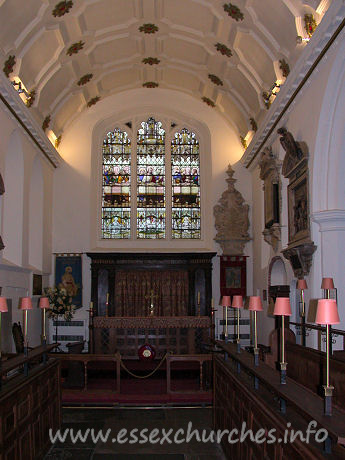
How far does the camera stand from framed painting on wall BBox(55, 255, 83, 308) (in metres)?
15.7

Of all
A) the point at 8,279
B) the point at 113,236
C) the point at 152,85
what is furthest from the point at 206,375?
the point at 152,85

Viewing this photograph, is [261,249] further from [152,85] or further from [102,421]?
[102,421]

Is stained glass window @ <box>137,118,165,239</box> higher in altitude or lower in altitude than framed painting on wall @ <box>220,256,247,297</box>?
higher

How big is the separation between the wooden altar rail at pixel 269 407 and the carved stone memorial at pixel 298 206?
116 inches

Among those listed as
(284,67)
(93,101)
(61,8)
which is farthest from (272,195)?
(93,101)

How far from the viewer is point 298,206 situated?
34.0 ft

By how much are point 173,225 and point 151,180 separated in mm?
1657

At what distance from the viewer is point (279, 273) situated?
1356cm

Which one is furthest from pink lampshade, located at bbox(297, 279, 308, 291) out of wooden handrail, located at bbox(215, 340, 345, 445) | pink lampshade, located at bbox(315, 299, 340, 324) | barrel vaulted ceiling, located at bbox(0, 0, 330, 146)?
pink lampshade, located at bbox(315, 299, 340, 324)

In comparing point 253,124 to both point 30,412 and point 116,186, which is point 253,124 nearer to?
point 116,186

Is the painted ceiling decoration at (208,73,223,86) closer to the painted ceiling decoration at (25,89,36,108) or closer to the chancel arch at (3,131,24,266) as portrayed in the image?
the painted ceiling decoration at (25,89,36,108)

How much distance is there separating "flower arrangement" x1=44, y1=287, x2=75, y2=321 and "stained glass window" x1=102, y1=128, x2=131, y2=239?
2.73 meters

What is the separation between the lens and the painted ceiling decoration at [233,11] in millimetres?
11041

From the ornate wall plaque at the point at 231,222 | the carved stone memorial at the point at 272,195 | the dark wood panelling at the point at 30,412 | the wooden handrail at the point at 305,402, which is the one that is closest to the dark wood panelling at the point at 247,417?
the wooden handrail at the point at 305,402
